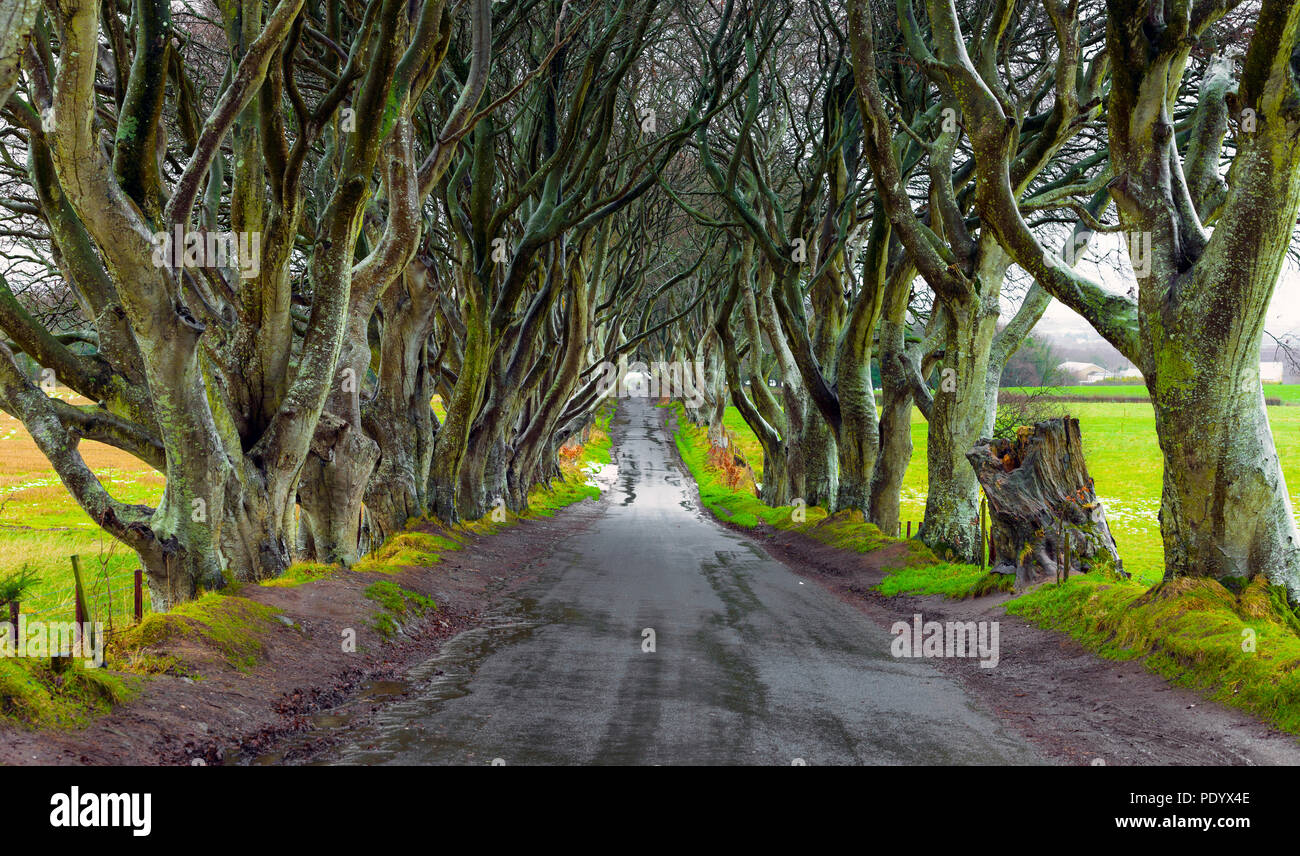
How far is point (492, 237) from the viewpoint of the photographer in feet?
60.1

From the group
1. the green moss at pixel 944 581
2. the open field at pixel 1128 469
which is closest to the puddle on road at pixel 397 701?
the green moss at pixel 944 581

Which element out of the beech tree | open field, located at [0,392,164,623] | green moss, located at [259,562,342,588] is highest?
the beech tree

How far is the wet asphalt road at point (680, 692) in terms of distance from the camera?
6535 mm

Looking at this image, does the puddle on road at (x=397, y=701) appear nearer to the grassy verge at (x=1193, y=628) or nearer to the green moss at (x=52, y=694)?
the green moss at (x=52, y=694)

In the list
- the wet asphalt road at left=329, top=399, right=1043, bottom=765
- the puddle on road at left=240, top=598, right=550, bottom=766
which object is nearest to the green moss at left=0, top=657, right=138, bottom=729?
the puddle on road at left=240, top=598, right=550, bottom=766

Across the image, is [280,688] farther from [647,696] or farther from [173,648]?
[647,696]

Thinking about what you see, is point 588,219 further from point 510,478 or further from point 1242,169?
point 1242,169

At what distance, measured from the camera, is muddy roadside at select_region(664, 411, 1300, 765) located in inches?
265

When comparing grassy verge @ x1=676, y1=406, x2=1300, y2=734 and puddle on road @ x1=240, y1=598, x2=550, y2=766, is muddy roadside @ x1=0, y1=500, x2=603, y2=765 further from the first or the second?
grassy verge @ x1=676, y1=406, x2=1300, y2=734

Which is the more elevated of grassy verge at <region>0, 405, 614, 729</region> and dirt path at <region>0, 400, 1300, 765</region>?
grassy verge at <region>0, 405, 614, 729</region>

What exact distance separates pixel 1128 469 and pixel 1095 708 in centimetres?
3991

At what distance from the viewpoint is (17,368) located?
32.7ft

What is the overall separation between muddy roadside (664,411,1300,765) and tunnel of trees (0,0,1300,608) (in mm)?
1471

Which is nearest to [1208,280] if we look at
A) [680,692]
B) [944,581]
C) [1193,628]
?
[1193,628]
